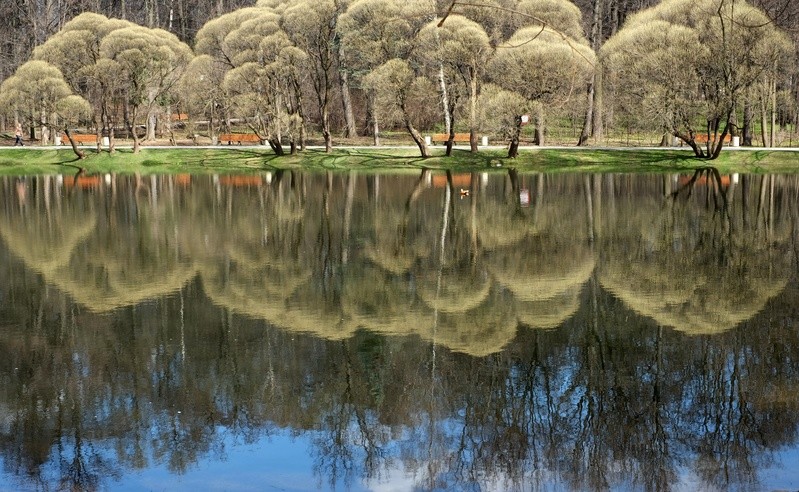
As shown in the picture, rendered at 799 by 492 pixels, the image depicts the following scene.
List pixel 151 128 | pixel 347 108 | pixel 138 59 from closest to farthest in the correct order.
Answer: pixel 138 59
pixel 151 128
pixel 347 108

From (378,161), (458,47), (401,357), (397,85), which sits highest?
(458,47)

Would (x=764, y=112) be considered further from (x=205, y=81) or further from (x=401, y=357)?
(x=401, y=357)

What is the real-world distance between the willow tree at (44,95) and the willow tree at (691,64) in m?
28.1

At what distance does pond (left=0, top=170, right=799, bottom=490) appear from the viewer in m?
8.45

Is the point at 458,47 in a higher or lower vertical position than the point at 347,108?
higher

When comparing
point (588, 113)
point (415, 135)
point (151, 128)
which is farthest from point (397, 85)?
point (151, 128)

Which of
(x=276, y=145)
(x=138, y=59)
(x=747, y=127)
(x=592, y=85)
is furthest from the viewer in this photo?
(x=592, y=85)

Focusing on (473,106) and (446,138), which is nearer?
(473,106)

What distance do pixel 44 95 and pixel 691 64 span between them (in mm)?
33052

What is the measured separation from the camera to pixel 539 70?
1825 inches

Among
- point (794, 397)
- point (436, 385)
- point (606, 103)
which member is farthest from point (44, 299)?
point (606, 103)

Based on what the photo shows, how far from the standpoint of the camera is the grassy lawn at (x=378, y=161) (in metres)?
47.8

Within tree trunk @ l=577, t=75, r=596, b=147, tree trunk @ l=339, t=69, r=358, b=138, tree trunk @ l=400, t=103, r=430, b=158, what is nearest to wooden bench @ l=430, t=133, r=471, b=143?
tree trunk @ l=400, t=103, r=430, b=158

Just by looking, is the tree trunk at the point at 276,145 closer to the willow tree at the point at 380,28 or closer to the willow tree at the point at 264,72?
the willow tree at the point at 264,72
